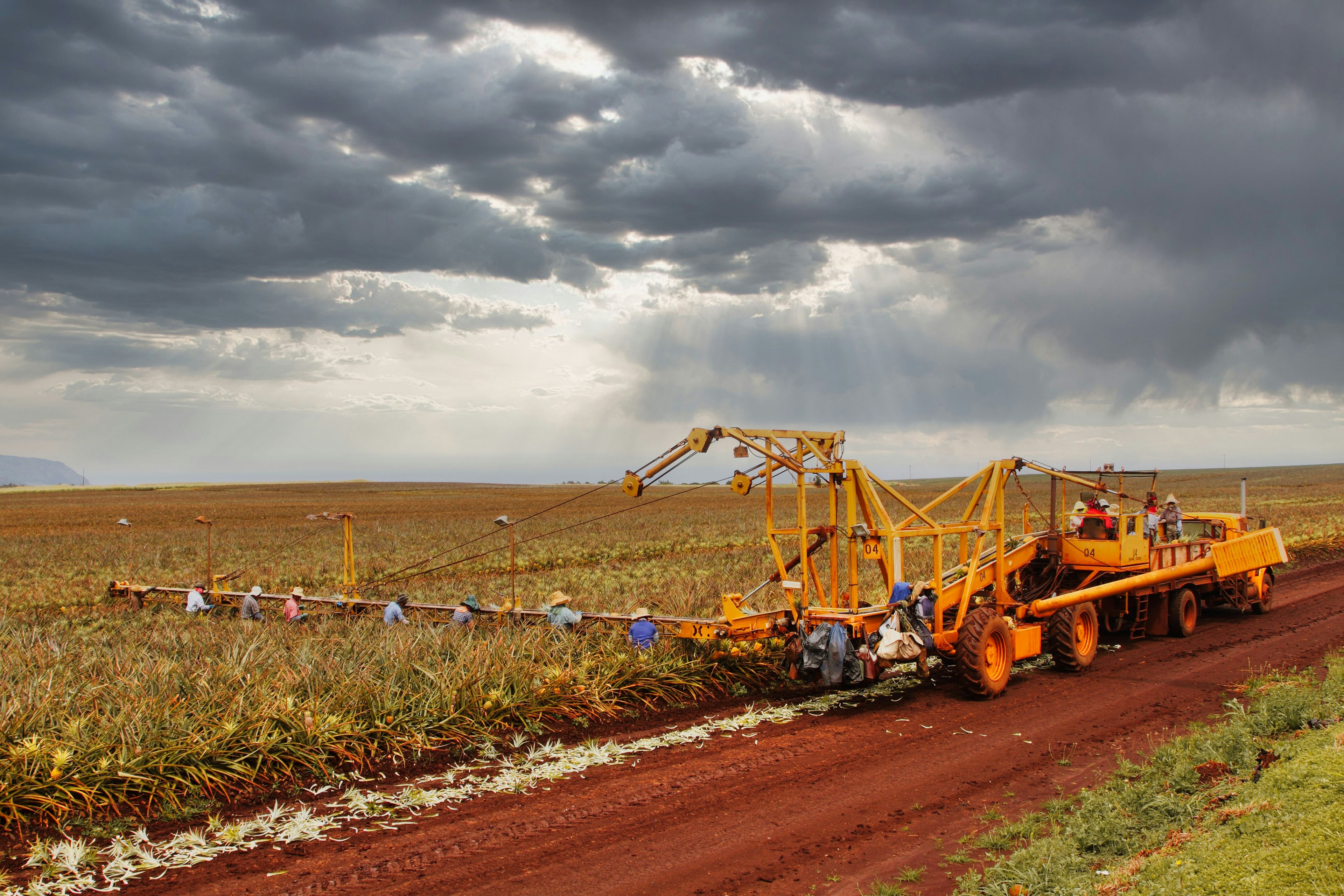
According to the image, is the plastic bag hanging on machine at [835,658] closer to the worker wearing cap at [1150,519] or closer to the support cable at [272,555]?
the worker wearing cap at [1150,519]

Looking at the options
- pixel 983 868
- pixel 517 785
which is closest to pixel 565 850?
pixel 517 785

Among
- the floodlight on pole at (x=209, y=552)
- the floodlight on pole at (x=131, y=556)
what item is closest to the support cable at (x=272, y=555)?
the floodlight on pole at (x=209, y=552)

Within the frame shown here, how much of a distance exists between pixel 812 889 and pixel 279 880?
3817 mm

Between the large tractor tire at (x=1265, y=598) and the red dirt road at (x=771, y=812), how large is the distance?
821cm

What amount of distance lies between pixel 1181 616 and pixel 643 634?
34.2ft

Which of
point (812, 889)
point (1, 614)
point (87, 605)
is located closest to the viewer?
point (812, 889)

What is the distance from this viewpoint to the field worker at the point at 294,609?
657 inches

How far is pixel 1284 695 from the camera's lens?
938cm

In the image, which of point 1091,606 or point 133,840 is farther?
point 1091,606

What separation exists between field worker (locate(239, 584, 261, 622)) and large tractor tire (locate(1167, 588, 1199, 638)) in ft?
57.6

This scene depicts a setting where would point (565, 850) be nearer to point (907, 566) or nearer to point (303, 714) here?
point (303, 714)

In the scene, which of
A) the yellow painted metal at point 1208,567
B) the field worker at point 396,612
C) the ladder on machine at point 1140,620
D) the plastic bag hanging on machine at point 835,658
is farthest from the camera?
the ladder on machine at point 1140,620

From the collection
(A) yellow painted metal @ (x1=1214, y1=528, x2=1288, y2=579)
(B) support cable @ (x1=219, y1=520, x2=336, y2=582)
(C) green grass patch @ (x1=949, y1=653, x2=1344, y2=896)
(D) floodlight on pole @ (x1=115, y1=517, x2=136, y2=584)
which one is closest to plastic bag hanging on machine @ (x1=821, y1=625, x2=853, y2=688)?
(C) green grass patch @ (x1=949, y1=653, x2=1344, y2=896)

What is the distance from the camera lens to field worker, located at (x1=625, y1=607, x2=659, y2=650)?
12.1m
